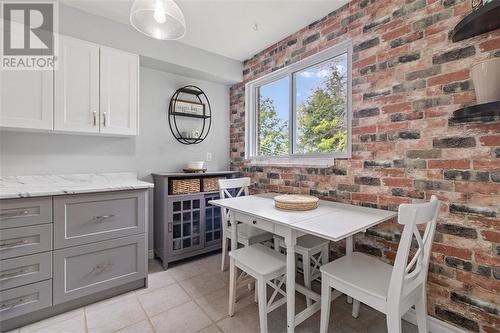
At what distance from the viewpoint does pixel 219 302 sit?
1927 mm

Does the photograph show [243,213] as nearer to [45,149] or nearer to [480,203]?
[480,203]

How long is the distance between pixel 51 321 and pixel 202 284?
1112mm

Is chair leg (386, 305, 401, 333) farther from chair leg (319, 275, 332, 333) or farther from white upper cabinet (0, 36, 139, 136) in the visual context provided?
white upper cabinet (0, 36, 139, 136)

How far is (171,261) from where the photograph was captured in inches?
101

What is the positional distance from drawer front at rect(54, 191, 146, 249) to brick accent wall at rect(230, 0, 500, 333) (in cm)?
176

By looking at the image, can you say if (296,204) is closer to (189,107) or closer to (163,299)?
(163,299)

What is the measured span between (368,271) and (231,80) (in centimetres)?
273

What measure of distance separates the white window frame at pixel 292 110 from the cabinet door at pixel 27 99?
82.1 inches

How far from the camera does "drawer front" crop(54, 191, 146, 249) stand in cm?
179

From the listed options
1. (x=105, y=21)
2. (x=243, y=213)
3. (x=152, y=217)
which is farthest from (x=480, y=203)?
(x=105, y=21)

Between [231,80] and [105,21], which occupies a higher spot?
[105,21]

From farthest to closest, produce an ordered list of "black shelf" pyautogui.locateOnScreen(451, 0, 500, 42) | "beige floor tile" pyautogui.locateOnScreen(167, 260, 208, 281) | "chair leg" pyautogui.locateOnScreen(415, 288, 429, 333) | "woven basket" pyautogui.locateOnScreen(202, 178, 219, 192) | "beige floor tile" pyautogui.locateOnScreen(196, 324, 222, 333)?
"woven basket" pyautogui.locateOnScreen(202, 178, 219, 192) < "beige floor tile" pyautogui.locateOnScreen(167, 260, 208, 281) < "beige floor tile" pyautogui.locateOnScreen(196, 324, 222, 333) < "chair leg" pyautogui.locateOnScreen(415, 288, 429, 333) < "black shelf" pyautogui.locateOnScreen(451, 0, 500, 42)

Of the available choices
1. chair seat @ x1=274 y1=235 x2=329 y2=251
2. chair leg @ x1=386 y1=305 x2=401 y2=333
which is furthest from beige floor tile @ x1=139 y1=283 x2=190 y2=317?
chair leg @ x1=386 y1=305 x2=401 y2=333
